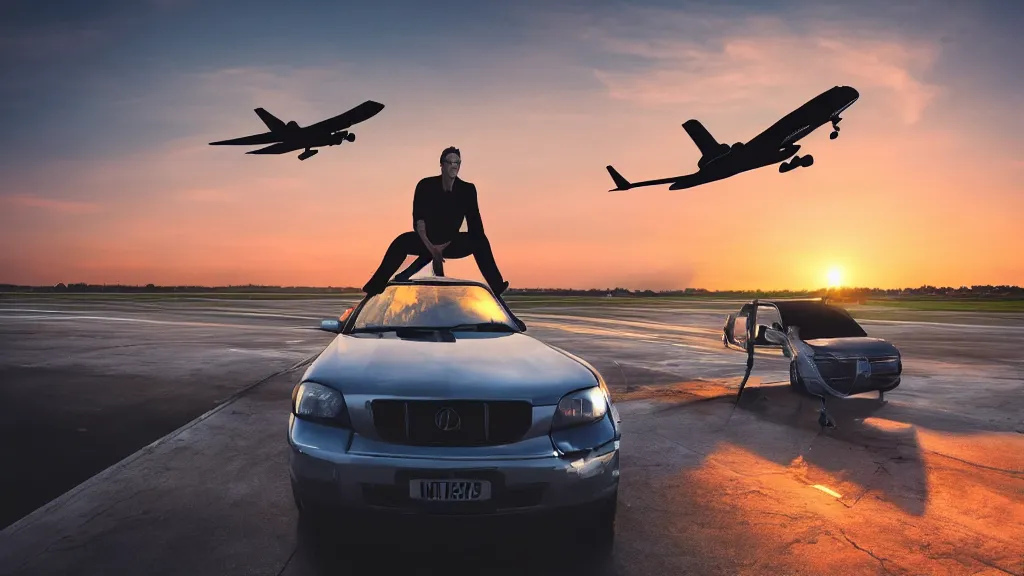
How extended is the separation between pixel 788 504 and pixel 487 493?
8.11 ft

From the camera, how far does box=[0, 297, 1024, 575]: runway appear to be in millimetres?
3291

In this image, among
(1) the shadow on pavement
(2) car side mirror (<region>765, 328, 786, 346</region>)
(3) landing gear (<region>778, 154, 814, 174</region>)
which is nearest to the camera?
(1) the shadow on pavement

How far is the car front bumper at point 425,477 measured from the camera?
2871 millimetres

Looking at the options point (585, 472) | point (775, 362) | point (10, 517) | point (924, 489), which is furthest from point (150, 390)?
point (775, 362)

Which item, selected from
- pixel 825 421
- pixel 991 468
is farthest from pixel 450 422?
pixel 825 421

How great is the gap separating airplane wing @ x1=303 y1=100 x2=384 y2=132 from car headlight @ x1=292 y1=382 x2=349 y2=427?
1421 centimetres

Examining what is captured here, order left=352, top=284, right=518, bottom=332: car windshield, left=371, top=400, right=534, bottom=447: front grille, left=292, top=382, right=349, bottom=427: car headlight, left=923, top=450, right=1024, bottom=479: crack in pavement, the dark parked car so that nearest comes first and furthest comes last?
left=371, top=400, right=534, bottom=447: front grille → left=292, top=382, right=349, bottom=427: car headlight → left=352, top=284, right=518, bottom=332: car windshield → left=923, top=450, right=1024, bottom=479: crack in pavement → the dark parked car

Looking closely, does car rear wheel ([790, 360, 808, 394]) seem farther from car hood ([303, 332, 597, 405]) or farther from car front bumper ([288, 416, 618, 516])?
car front bumper ([288, 416, 618, 516])

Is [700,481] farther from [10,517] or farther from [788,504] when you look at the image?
[10,517]

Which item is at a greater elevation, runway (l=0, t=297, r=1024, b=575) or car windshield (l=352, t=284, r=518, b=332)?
car windshield (l=352, t=284, r=518, b=332)

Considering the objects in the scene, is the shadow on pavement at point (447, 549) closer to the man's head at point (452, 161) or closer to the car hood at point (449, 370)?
the car hood at point (449, 370)

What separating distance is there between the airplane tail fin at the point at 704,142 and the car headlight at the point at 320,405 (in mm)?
17319

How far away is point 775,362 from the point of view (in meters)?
13.0

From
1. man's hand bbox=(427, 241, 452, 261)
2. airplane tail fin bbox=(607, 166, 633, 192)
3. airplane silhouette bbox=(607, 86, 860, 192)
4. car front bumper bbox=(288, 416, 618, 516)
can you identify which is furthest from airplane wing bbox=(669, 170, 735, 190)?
car front bumper bbox=(288, 416, 618, 516)
